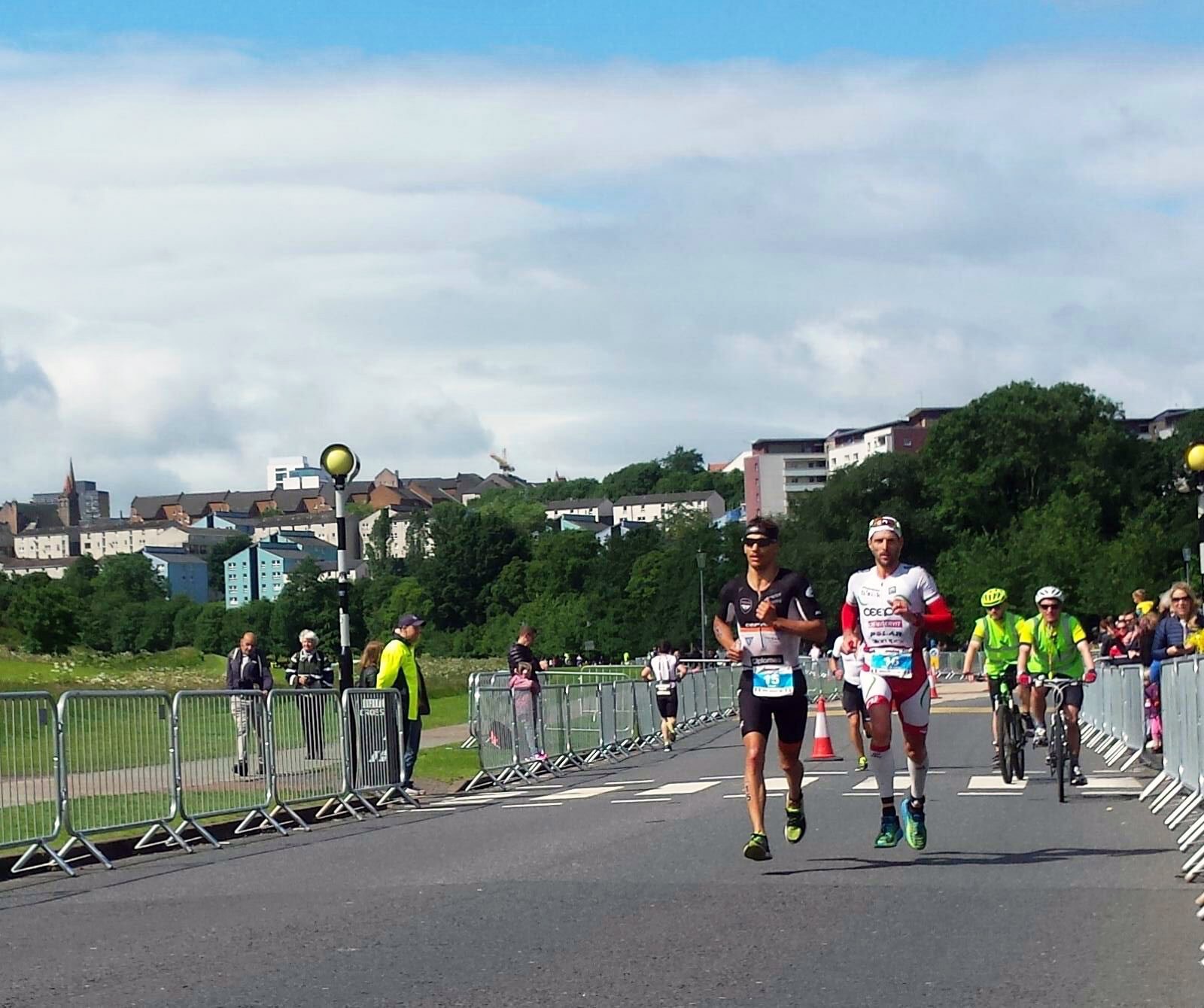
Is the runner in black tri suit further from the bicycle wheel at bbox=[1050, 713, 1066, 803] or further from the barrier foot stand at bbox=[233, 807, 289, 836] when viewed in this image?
the barrier foot stand at bbox=[233, 807, 289, 836]

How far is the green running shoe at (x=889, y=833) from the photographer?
484 inches

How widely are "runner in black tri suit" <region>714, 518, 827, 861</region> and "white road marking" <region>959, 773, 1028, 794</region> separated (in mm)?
6997

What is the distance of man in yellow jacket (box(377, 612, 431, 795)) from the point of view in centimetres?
2155

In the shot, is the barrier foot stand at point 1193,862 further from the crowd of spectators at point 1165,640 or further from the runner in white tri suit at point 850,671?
the crowd of spectators at point 1165,640

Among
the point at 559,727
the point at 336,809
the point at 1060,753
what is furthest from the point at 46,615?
the point at 1060,753

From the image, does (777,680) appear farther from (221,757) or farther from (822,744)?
(822,744)

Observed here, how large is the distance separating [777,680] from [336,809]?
8.53 m

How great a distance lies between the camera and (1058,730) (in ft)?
56.5

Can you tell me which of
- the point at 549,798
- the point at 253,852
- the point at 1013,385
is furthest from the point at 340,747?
the point at 1013,385

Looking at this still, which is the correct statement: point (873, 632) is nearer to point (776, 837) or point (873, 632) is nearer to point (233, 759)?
point (776, 837)

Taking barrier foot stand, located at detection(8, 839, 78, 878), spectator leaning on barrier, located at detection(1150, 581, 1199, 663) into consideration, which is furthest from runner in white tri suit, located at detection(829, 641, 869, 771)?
barrier foot stand, located at detection(8, 839, 78, 878)

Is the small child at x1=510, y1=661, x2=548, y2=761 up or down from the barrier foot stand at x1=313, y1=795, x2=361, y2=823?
up

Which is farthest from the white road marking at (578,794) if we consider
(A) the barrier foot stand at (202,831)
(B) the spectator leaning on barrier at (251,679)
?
(A) the barrier foot stand at (202,831)

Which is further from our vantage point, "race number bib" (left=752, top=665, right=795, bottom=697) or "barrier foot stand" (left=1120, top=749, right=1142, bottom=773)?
"barrier foot stand" (left=1120, top=749, right=1142, bottom=773)
